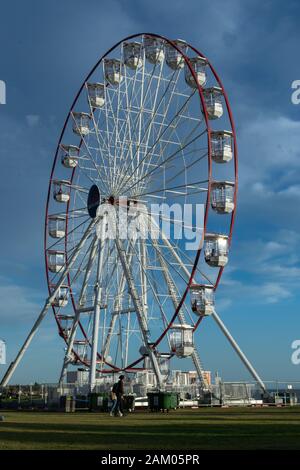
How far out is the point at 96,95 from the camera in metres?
39.0

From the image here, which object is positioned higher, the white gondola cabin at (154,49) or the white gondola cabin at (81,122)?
the white gondola cabin at (154,49)

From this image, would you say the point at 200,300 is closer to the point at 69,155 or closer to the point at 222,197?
the point at 222,197

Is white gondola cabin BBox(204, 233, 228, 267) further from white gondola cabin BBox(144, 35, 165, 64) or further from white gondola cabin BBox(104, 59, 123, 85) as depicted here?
white gondola cabin BBox(104, 59, 123, 85)

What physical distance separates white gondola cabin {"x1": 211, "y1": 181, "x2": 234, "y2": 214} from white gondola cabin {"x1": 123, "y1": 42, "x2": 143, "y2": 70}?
32.0ft

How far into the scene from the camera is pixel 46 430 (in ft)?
49.3

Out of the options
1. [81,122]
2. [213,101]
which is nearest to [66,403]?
[213,101]

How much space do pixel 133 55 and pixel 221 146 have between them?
9.23 meters

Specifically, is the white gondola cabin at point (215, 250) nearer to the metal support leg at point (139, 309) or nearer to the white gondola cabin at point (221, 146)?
the white gondola cabin at point (221, 146)

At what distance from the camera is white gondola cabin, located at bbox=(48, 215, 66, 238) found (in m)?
40.6

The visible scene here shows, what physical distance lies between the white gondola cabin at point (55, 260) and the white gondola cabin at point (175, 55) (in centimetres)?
1344

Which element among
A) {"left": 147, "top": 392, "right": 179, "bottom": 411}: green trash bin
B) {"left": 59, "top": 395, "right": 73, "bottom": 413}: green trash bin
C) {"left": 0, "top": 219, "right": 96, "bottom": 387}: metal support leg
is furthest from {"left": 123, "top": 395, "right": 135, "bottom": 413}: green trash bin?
{"left": 0, "top": 219, "right": 96, "bottom": 387}: metal support leg

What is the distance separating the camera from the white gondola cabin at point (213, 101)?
102 ft

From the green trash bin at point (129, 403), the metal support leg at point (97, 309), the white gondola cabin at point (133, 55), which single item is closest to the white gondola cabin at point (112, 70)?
the white gondola cabin at point (133, 55)
